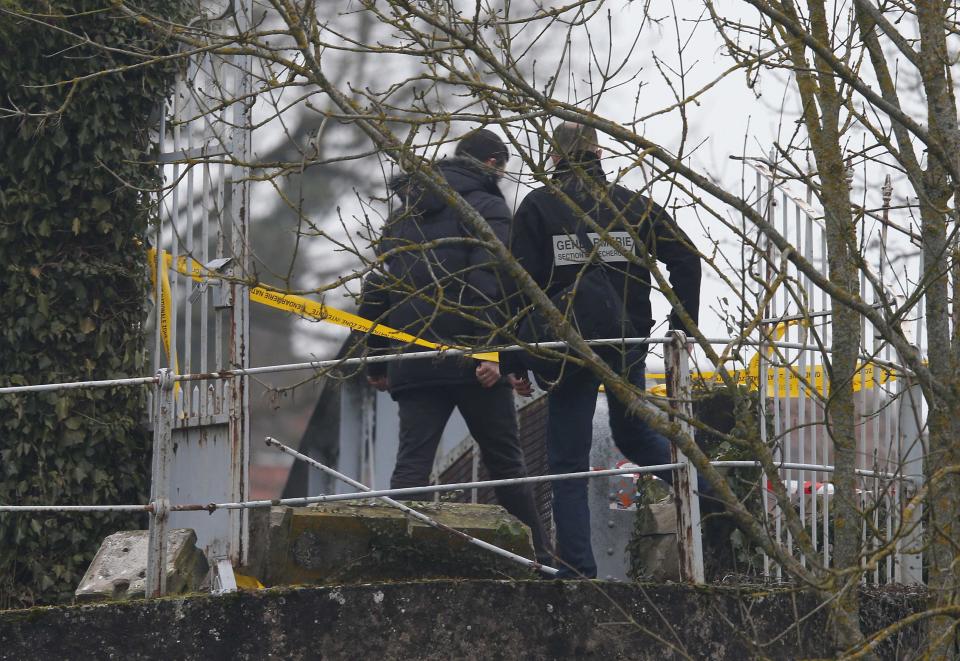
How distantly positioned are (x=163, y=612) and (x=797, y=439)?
2.38 meters

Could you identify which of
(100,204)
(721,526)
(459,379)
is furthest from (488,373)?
(100,204)

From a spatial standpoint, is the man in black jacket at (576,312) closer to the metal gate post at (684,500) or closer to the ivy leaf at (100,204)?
the metal gate post at (684,500)

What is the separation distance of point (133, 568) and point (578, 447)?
1678 mm

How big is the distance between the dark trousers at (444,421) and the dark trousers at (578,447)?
58 cm

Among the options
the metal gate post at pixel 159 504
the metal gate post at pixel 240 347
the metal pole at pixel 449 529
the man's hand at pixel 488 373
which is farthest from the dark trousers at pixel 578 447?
the metal gate post at pixel 159 504

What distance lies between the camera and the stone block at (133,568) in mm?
5258

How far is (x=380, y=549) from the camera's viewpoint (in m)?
5.27

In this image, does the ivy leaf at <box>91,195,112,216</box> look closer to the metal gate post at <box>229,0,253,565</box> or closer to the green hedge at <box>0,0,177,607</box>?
the green hedge at <box>0,0,177,607</box>

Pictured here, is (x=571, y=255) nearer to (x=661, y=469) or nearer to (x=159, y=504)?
(x=661, y=469)

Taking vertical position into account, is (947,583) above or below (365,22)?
below

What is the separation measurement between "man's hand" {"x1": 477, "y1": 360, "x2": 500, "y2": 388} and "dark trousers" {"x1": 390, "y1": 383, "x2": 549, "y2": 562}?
108 mm

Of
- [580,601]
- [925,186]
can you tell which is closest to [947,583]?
[925,186]

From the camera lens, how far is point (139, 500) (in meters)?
7.03

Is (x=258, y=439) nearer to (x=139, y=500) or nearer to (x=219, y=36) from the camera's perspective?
(x=139, y=500)
